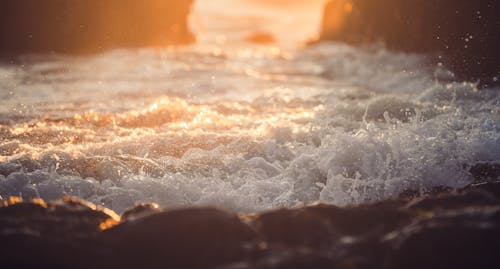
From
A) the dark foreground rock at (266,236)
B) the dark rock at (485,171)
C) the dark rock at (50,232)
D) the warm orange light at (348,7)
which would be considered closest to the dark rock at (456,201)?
the dark foreground rock at (266,236)

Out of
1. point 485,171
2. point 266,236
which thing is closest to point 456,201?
point 266,236

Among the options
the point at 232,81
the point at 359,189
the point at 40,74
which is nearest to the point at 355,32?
the point at 232,81

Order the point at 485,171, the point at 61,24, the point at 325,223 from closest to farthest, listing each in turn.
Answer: the point at 325,223 < the point at 485,171 < the point at 61,24

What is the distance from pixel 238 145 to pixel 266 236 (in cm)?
318

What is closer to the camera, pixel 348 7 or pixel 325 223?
pixel 325 223

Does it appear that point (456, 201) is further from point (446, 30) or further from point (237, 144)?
point (446, 30)

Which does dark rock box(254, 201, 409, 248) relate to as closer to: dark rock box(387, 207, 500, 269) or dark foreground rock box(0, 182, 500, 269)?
dark foreground rock box(0, 182, 500, 269)

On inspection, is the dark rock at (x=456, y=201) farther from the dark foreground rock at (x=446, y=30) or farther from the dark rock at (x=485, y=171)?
the dark foreground rock at (x=446, y=30)

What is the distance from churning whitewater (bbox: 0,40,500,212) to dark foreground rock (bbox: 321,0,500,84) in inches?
39.8

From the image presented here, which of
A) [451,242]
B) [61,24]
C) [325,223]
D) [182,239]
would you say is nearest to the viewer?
[451,242]

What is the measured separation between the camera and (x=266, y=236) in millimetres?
3105

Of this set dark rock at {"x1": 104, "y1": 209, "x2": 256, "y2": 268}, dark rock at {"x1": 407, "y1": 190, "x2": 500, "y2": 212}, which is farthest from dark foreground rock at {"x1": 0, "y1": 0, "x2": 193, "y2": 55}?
dark rock at {"x1": 407, "y1": 190, "x2": 500, "y2": 212}

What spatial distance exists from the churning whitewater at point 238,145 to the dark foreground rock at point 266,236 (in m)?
1.22

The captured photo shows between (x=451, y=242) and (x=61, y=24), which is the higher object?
(x=61, y=24)
